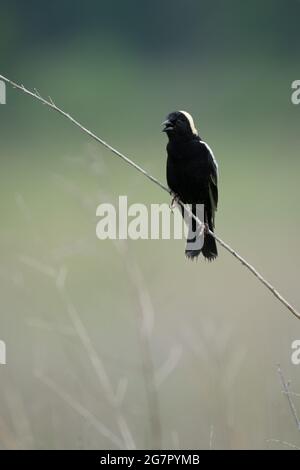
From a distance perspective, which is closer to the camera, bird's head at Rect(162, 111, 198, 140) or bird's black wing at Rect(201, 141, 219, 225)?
bird's head at Rect(162, 111, 198, 140)

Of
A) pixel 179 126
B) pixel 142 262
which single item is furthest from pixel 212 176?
pixel 142 262

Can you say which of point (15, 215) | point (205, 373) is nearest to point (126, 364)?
point (205, 373)

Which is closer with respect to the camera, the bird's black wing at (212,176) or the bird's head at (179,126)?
the bird's head at (179,126)

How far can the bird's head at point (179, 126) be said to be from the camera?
20.7 feet

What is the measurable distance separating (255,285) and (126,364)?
319 cm

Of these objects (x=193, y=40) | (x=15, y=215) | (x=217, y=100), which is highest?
(x=193, y=40)

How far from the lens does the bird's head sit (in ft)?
20.7

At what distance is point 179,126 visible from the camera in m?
6.36

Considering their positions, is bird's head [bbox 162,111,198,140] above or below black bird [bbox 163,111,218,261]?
above

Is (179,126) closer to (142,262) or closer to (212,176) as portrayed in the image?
(212,176)

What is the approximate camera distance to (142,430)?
291 inches

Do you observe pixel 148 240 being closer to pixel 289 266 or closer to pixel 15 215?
pixel 289 266

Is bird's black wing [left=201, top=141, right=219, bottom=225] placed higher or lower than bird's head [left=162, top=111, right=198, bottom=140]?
lower

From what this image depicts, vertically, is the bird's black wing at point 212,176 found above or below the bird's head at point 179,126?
Answer: below
